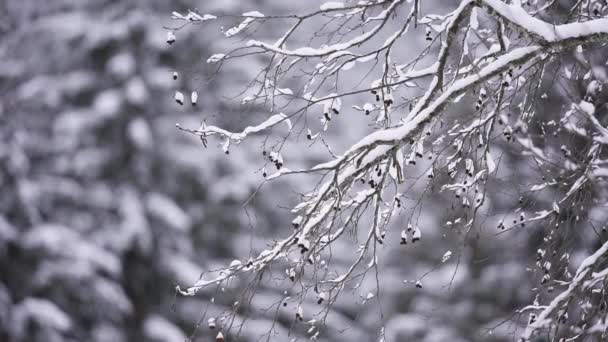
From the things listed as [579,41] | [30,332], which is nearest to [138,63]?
[30,332]

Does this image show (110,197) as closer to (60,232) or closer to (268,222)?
(60,232)

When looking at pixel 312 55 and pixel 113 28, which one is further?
pixel 113 28

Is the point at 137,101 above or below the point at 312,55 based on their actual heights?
above

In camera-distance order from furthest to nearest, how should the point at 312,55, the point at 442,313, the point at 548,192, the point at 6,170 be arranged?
the point at 6,170 < the point at 442,313 < the point at 548,192 < the point at 312,55

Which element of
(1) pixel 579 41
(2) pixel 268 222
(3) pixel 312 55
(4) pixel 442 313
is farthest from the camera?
(2) pixel 268 222

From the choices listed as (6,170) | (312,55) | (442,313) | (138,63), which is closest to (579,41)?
(312,55)

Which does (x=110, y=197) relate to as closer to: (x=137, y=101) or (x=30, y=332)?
(x=137, y=101)

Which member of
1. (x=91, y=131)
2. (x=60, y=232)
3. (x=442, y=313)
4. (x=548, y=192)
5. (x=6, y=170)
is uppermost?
(x=91, y=131)
